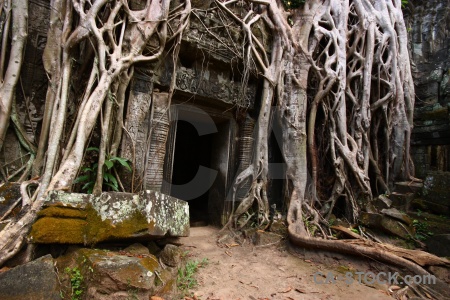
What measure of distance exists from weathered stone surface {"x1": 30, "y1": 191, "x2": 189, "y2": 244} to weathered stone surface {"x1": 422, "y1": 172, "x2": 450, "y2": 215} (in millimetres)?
3367

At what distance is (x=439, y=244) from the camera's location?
2615 mm

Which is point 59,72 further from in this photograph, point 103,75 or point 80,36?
point 103,75

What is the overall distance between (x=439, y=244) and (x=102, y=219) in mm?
3180

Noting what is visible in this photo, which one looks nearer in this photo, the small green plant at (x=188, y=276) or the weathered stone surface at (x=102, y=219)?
the weathered stone surface at (x=102, y=219)

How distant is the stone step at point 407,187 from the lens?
142 inches

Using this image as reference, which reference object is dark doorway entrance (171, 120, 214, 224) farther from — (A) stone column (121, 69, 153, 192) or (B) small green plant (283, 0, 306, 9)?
(B) small green plant (283, 0, 306, 9)

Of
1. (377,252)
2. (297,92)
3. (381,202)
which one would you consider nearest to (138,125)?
(297,92)

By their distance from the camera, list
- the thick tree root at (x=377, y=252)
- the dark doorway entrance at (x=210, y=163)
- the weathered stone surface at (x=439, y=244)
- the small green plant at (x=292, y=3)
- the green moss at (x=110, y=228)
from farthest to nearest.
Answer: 1. the small green plant at (x=292, y=3)
2. the dark doorway entrance at (x=210, y=163)
3. the weathered stone surface at (x=439, y=244)
4. the thick tree root at (x=377, y=252)
5. the green moss at (x=110, y=228)

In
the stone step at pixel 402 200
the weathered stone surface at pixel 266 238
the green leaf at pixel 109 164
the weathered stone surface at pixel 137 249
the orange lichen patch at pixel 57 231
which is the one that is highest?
the green leaf at pixel 109 164

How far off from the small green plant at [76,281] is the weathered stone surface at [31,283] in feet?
0.32

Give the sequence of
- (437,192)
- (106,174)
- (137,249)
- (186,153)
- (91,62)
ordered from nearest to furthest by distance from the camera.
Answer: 1. (137,249)
2. (106,174)
3. (91,62)
4. (437,192)
5. (186,153)

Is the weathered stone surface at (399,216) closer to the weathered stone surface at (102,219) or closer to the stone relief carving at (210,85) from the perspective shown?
the stone relief carving at (210,85)

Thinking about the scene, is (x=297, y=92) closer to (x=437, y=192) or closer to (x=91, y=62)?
(x=437, y=192)

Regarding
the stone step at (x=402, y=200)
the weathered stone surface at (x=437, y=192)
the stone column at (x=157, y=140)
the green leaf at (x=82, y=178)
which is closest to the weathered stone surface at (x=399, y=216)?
the stone step at (x=402, y=200)
